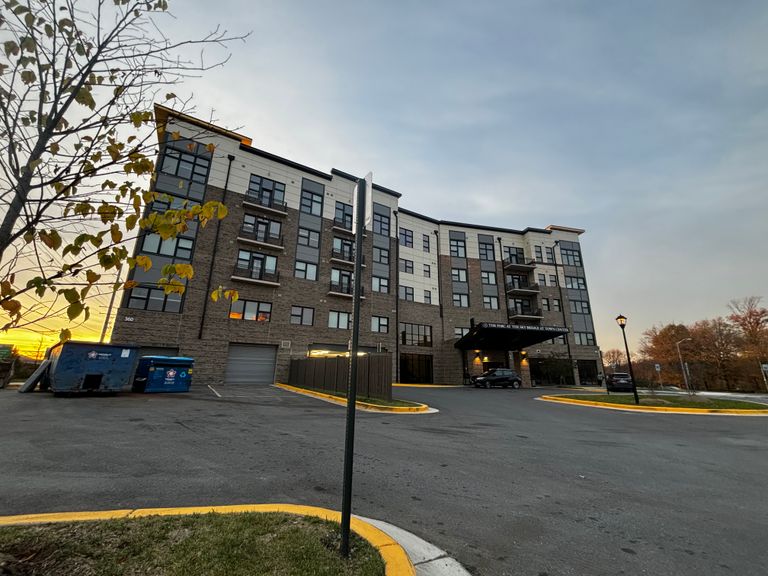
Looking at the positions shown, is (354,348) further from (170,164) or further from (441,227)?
(441,227)

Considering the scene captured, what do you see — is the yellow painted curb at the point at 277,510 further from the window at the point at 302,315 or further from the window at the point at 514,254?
the window at the point at 514,254

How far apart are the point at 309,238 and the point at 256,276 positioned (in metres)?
5.80

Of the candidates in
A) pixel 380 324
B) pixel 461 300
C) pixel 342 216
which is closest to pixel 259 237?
pixel 342 216

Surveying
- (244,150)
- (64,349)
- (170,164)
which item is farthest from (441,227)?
(64,349)

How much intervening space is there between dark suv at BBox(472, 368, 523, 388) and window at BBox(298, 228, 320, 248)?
58.4ft

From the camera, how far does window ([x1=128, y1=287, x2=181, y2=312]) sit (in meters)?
20.7

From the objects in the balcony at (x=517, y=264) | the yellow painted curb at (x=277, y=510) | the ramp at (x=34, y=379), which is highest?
the balcony at (x=517, y=264)

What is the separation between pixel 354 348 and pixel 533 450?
20.2 feet

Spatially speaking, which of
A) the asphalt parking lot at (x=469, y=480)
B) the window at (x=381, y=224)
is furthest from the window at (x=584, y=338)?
the asphalt parking lot at (x=469, y=480)

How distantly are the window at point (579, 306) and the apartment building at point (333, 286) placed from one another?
14cm

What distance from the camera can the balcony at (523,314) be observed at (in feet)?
122

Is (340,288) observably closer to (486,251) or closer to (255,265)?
(255,265)

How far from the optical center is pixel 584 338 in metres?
37.9

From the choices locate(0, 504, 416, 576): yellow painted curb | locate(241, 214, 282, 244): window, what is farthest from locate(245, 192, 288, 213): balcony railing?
locate(0, 504, 416, 576): yellow painted curb
